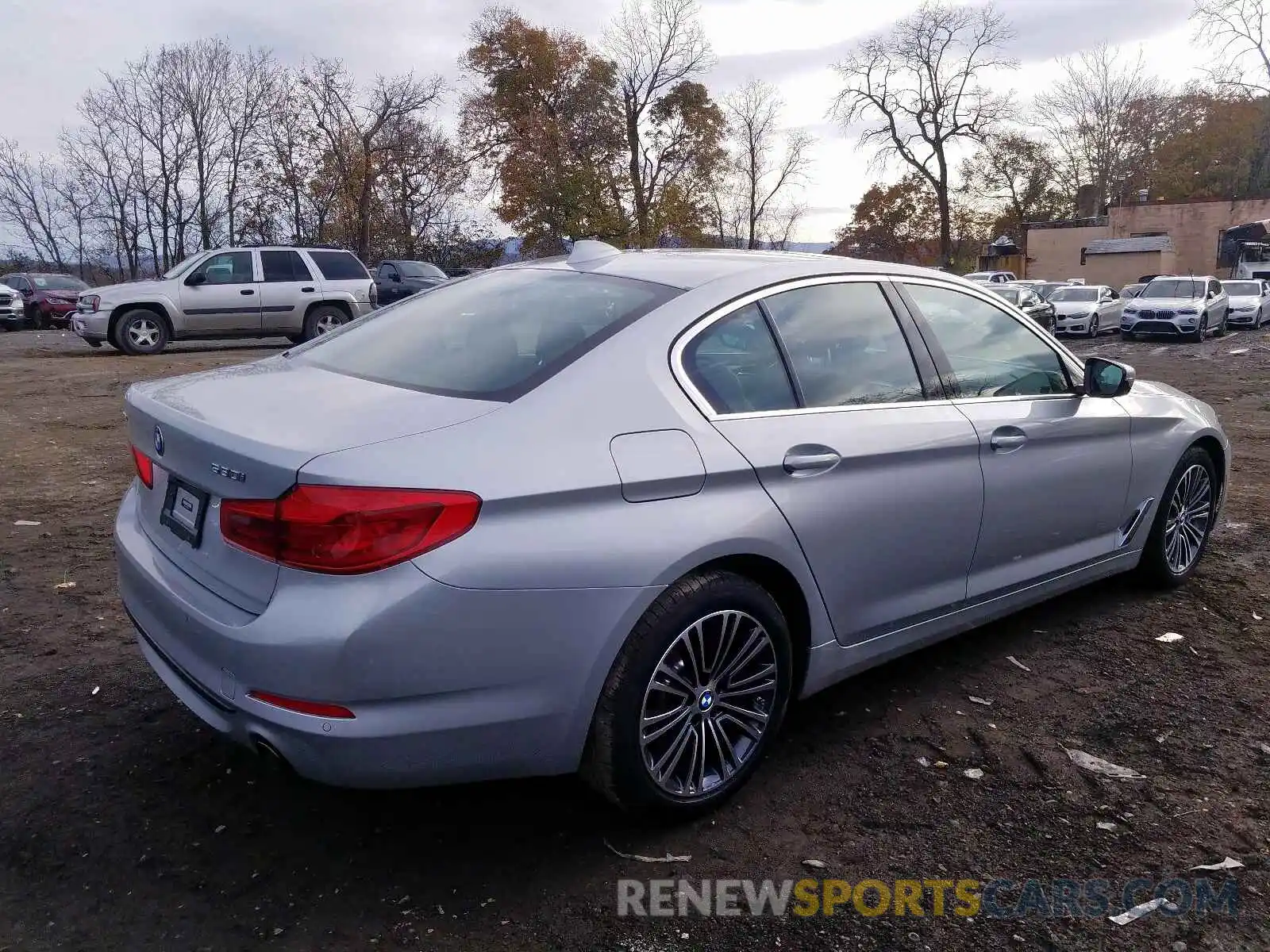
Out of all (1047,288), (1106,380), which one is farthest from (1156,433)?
(1047,288)

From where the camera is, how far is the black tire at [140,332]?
15.6m

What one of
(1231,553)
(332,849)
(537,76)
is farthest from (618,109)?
(332,849)

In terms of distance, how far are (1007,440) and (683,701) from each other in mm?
1677

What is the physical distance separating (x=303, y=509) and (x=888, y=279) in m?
2.29

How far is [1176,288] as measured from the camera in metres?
25.2

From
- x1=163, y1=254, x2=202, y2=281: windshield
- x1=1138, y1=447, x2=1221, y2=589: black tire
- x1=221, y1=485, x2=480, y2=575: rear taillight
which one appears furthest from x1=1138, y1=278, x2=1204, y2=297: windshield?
x1=221, y1=485, x2=480, y2=575: rear taillight

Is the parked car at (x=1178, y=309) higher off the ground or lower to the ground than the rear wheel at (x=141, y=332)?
lower

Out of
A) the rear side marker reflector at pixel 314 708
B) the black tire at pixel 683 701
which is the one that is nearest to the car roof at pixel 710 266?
the black tire at pixel 683 701

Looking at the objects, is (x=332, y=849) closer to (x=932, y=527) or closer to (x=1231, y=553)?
(x=932, y=527)

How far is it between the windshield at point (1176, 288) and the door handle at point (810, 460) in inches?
1024

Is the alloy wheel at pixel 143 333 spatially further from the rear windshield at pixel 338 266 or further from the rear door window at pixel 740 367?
the rear door window at pixel 740 367

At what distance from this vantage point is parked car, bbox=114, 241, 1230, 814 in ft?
7.25

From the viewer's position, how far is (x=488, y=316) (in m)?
3.14

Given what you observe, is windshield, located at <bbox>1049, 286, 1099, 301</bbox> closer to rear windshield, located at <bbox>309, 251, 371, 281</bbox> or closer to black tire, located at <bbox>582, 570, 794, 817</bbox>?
rear windshield, located at <bbox>309, 251, 371, 281</bbox>
